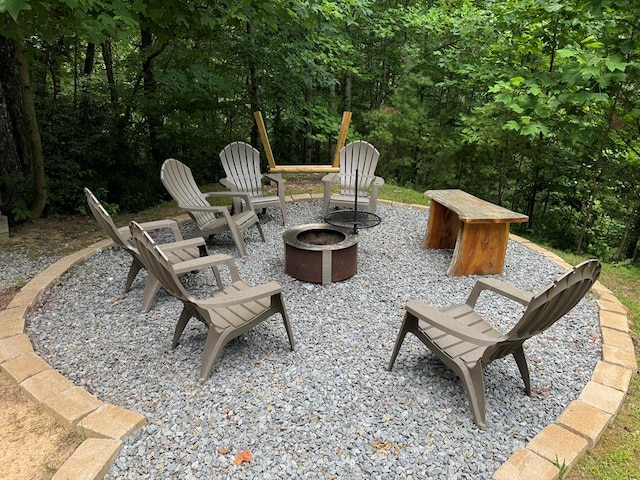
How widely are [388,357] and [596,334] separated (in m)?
1.34

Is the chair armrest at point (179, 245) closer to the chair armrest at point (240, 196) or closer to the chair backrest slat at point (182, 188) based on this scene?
the chair backrest slat at point (182, 188)

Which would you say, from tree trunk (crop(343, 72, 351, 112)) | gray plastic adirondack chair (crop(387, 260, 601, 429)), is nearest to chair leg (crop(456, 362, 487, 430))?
gray plastic adirondack chair (crop(387, 260, 601, 429))

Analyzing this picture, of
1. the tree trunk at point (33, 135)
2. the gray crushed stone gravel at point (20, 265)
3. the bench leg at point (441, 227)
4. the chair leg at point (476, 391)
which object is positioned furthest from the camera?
the bench leg at point (441, 227)

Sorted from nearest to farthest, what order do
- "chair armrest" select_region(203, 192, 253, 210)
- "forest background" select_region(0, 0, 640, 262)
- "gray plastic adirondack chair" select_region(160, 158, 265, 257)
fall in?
"forest background" select_region(0, 0, 640, 262), "gray plastic adirondack chair" select_region(160, 158, 265, 257), "chair armrest" select_region(203, 192, 253, 210)

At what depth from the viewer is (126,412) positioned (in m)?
1.67

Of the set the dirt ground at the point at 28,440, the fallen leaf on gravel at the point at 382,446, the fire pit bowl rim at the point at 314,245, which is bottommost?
the dirt ground at the point at 28,440

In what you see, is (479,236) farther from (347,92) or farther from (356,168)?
(347,92)

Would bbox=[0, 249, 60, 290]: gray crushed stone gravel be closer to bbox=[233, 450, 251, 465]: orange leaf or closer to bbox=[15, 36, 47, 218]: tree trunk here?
bbox=[15, 36, 47, 218]: tree trunk

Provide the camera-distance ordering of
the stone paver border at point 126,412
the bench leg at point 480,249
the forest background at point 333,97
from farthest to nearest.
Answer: the forest background at point 333,97 < the bench leg at point 480,249 < the stone paver border at point 126,412

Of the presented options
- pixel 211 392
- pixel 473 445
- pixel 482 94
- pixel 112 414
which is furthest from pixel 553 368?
pixel 482 94

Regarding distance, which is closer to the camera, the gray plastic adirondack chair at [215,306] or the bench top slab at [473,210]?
the gray plastic adirondack chair at [215,306]

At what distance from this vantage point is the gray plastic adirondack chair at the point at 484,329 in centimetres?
152

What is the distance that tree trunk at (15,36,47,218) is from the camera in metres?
3.59

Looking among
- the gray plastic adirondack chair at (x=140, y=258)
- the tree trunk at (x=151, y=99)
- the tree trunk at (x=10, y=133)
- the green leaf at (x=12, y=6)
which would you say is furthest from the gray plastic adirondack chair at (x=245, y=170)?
the green leaf at (x=12, y=6)
